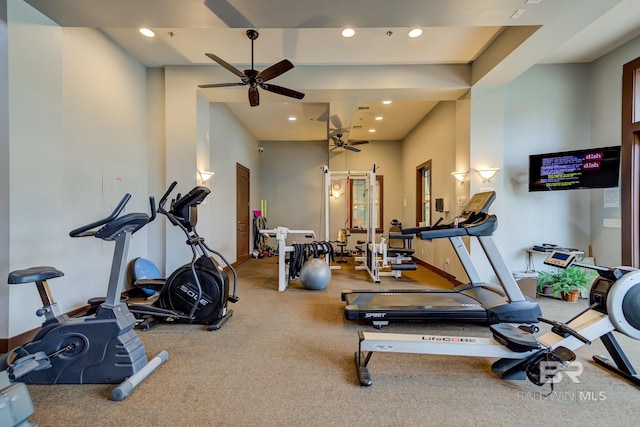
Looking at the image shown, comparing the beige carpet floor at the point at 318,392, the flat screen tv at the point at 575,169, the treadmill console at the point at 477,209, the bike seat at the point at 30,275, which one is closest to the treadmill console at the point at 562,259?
the treadmill console at the point at 477,209

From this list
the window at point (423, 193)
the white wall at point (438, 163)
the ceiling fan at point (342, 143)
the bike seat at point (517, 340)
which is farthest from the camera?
the ceiling fan at point (342, 143)

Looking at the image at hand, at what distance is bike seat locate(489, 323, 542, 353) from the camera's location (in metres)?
1.84

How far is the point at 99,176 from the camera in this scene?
344 centimetres

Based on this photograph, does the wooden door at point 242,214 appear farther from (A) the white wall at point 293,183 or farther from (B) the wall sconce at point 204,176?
(B) the wall sconce at point 204,176

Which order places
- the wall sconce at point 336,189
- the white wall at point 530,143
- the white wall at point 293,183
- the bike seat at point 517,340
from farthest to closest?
the white wall at point 293,183 < the wall sconce at point 336,189 < the white wall at point 530,143 < the bike seat at point 517,340

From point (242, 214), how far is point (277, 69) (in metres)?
4.34

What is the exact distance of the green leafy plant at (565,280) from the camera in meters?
3.81

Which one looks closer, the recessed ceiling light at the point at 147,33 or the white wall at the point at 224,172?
the recessed ceiling light at the point at 147,33

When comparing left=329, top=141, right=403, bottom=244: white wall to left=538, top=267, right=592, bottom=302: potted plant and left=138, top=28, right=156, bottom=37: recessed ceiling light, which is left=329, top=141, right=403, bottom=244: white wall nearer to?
left=538, top=267, right=592, bottom=302: potted plant

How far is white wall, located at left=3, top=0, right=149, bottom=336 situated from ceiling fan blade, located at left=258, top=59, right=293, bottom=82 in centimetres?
206

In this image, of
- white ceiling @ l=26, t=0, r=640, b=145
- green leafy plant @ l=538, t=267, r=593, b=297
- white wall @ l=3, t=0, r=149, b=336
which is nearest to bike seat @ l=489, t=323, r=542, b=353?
green leafy plant @ l=538, t=267, r=593, b=297

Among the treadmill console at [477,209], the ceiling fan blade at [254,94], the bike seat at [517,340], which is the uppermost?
the ceiling fan blade at [254,94]

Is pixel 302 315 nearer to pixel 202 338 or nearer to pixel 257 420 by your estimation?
pixel 202 338

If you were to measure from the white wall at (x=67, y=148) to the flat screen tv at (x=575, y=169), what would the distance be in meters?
6.00
